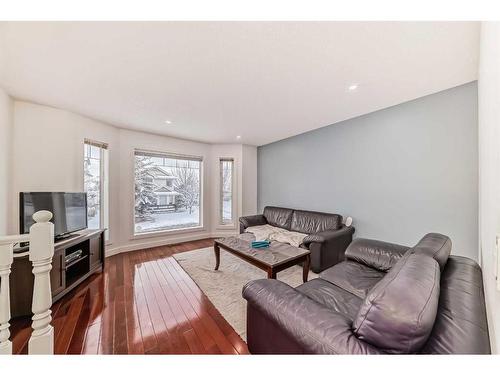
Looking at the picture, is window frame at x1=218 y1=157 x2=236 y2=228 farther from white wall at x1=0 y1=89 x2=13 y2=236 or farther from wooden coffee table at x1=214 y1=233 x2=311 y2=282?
white wall at x1=0 y1=89 x2=13 y2=236

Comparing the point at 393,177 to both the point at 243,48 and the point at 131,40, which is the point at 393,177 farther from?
the point at 131,40

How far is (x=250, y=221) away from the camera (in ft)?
13.2

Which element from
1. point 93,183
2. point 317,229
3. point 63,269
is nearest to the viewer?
point 63,269

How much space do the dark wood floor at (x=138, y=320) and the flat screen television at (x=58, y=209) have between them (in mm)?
762

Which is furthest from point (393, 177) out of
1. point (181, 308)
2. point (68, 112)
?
point (68, 112)

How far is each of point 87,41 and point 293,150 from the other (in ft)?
11.5

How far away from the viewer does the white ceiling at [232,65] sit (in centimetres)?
128

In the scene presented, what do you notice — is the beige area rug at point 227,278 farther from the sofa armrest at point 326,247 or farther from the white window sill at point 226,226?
the white window sill at point 226,226

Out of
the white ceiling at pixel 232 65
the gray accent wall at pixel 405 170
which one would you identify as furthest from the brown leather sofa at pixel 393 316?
the white ceiling at pixel 232 65

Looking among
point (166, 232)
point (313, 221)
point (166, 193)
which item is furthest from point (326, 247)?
point (166, 193)

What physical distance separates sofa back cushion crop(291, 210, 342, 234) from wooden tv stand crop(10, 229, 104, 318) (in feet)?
10.5

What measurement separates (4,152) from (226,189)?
3.49m

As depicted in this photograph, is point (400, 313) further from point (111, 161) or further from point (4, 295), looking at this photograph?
point (111, 161)

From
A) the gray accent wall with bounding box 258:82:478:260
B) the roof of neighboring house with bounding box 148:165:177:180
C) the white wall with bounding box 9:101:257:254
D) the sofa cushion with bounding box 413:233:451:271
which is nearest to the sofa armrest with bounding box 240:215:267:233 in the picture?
the white wall with bounding box 9:101:257:254
